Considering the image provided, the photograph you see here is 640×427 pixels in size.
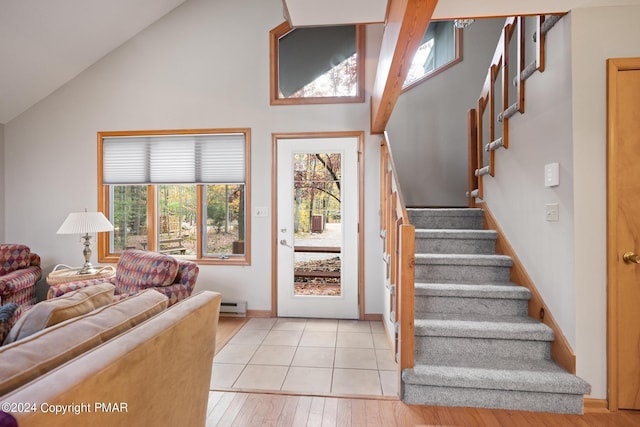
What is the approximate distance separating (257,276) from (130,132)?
2.27 m

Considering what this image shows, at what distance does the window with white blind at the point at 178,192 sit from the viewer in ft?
11.7

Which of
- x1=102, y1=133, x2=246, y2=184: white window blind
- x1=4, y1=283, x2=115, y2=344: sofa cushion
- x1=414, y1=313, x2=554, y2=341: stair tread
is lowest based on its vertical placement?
x1=414, y1=313, x2=554, y2=341: stair tread

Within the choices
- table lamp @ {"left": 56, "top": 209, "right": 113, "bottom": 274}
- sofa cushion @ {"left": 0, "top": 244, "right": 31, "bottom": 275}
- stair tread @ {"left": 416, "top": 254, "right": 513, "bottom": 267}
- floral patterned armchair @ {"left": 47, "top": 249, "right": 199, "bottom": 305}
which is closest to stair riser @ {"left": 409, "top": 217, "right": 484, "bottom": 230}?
stair tread @ {"left": 416, "top": 254, "right": 513, "bottom": 267}

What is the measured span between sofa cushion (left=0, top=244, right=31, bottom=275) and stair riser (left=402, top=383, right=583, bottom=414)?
4079 millimetres

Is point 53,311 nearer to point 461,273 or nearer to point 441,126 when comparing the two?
point 461,273

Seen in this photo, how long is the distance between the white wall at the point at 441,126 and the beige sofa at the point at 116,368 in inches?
133

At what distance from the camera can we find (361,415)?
5.96 feet

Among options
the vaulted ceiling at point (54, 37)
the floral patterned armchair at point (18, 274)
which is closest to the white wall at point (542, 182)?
the vaulted ceiling at point (54, 37)

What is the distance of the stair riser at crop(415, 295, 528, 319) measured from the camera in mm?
2293

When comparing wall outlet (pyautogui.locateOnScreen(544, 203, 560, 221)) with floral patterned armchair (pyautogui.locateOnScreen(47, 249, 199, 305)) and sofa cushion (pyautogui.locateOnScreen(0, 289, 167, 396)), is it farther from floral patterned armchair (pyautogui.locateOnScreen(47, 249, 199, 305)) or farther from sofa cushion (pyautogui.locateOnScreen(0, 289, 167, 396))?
floral patterned armchair (pyautogui.locateOnScreen(47, 249, 199, 305))

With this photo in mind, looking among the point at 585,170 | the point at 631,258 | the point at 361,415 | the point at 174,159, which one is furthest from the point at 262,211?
the point at 631,258

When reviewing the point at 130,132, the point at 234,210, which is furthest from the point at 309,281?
the point at 130,132

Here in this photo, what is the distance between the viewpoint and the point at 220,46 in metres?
3.52

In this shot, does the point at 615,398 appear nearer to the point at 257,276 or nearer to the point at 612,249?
the point at 612,249
